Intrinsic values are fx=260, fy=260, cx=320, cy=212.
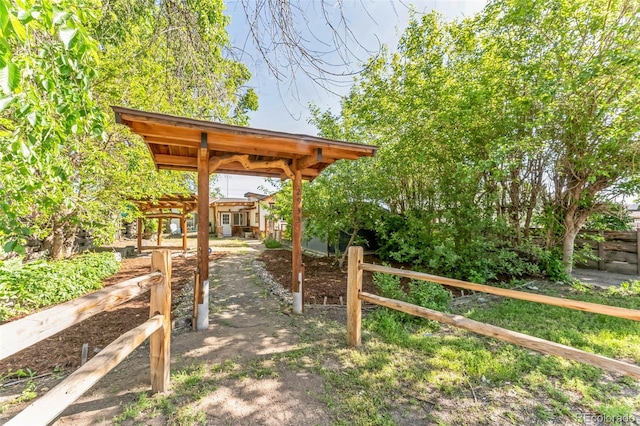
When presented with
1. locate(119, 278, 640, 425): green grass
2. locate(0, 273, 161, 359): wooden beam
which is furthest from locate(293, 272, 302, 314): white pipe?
locate(0, 273, 161, 359): wooden beam

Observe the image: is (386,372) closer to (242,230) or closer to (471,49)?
(471,49)

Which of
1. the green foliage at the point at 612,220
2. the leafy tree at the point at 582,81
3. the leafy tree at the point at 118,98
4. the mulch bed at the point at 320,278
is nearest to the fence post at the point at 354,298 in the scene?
the mulch bed at the point at 320,278

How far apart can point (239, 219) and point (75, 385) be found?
68.1 ft

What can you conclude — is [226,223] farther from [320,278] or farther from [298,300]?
[298,300]

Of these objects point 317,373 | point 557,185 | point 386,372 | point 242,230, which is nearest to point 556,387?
point 386,372

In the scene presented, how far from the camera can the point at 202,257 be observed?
11.7 ft

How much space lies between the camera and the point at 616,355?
291 cm

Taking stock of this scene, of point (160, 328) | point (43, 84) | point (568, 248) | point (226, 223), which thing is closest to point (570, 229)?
point (568, 248)

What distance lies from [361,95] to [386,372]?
24.5 feet

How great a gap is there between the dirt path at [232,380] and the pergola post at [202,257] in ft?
0.74

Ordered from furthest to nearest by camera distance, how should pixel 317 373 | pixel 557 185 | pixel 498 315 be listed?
1. pixel 557 185
2. pixel 498 315
3. pixel 317 373

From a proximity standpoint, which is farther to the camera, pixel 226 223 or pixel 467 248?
pixel 226 223

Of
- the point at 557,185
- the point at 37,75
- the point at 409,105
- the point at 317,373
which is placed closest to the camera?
the point at 37,75

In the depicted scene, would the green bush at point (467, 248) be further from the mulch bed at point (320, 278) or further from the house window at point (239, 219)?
the house window at point (239, 219)
